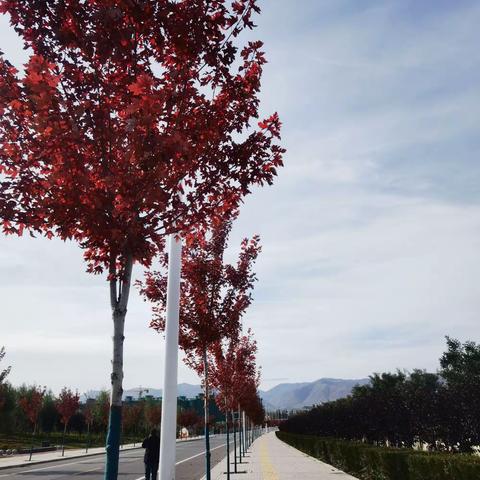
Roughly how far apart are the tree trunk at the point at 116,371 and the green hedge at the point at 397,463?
7805 millimetres

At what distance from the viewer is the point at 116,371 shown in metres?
4.58

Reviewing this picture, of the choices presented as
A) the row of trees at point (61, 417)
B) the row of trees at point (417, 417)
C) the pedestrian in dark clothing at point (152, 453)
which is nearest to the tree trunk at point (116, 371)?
the pedestrian in dark clothing at point (152, 453)

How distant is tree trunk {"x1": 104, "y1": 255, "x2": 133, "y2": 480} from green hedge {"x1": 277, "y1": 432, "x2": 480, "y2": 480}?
7.80 meters

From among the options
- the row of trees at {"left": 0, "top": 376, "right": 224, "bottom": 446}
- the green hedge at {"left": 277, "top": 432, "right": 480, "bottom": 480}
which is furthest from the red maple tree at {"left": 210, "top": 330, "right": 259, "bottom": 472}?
the row of trees at {"left": 0, "top": 376, "right": 224, "bottom": 446}

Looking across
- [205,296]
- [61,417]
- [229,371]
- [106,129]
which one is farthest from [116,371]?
[61,417]

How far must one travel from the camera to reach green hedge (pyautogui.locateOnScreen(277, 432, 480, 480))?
9930 mm

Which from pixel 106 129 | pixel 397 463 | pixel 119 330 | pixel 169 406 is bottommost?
pixel 397 463

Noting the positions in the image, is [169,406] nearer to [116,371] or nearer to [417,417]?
[116,371]

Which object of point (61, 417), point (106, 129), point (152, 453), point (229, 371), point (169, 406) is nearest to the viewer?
point (106, 129)

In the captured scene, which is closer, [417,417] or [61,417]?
[417,417]

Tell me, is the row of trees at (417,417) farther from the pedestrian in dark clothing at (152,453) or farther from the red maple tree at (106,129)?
the red maple tree at (106,129)

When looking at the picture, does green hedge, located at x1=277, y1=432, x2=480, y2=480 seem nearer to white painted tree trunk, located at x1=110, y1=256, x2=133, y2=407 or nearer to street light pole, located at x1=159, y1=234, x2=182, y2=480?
street light pole, located at x1=159, y1=234, x2=182, y2=480

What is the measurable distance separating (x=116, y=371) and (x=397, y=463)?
10.8m

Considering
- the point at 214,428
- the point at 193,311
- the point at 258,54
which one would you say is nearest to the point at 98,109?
the point at 258,54
